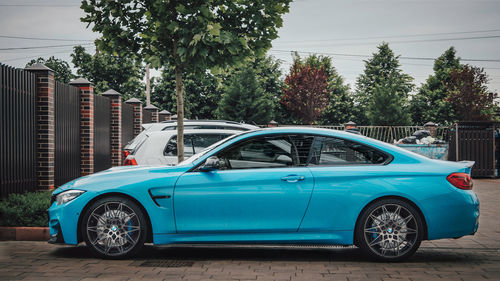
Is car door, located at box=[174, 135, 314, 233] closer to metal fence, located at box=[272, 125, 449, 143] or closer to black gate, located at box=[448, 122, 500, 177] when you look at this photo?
black gate, located at box=[448, 122, 500, 177]

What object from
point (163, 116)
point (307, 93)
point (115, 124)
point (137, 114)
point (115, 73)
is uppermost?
point (115, 73)

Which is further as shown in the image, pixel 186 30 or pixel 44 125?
pixel 44 125

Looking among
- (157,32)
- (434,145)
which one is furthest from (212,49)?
(434,145)

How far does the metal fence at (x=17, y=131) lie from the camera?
9367 mm

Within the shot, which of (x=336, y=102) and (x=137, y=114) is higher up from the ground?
(x=336, y=102)

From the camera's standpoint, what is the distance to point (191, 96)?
49844 millimetres

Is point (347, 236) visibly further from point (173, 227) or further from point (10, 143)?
point (10, 143)

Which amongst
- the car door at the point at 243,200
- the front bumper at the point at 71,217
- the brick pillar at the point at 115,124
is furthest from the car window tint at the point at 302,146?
the brick pillar at the point at 115,124

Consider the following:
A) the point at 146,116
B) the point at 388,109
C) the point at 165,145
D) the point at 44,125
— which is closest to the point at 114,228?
the point at 165,145

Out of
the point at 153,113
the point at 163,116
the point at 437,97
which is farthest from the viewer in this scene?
the point at 437,97

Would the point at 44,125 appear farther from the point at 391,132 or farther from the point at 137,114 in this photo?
the point at 391,132

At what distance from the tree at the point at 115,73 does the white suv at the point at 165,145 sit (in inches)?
1947

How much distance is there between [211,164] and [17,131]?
5878 mm

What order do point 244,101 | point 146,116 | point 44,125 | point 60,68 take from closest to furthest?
point 44,125, point 146,116, point 244,101, point 60,68
